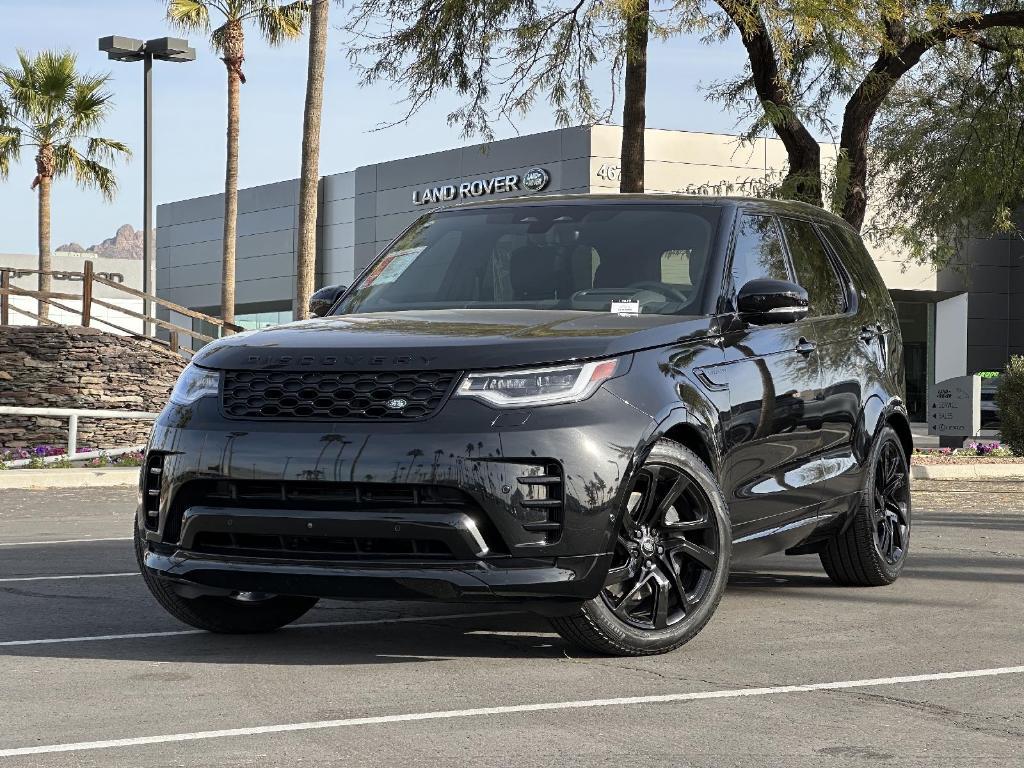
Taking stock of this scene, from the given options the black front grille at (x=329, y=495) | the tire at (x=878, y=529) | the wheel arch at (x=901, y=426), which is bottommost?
the tire at (x=878, y=529)

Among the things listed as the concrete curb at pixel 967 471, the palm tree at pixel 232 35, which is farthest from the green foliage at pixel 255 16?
the concrete curb at pixel 967 471

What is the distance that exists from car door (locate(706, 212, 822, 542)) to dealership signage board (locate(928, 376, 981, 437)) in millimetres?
22785

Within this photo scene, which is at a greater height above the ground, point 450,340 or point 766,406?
point 450,340

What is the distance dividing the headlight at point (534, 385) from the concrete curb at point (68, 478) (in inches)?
475

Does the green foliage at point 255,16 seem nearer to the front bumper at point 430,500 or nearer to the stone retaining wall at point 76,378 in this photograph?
the stone retaining wall at point 76,378

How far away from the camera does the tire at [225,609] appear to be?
21.5ft

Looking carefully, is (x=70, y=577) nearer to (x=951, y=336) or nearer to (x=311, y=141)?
(x=311, y=141)

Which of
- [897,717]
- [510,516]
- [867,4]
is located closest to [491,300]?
[510,516]

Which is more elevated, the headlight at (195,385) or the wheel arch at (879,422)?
the headlight at (195,385)

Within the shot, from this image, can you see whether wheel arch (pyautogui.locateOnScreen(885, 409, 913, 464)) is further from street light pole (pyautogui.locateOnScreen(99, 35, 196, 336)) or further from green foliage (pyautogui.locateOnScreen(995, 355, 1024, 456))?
→ street light pole (pyautogui.locateOnScreen(99, 35, 196, 336))

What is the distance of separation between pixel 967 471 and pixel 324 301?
43.9 feet

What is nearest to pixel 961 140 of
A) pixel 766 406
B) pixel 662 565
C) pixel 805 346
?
pixel 805 346

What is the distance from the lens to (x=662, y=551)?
20.7 ft

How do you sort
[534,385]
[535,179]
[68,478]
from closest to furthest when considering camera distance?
[534,385] → [68,478] → [535,179]
